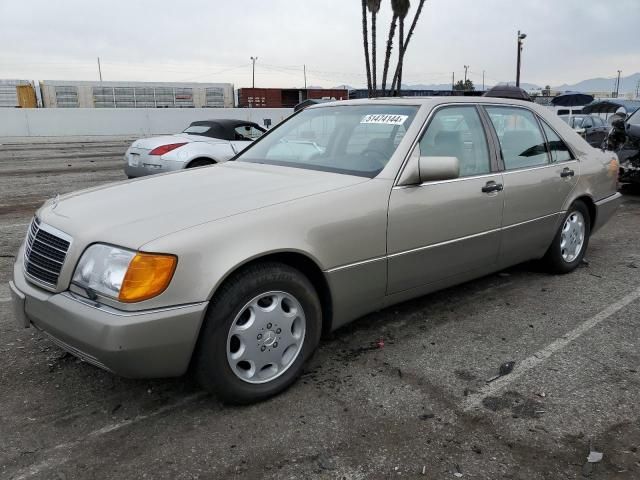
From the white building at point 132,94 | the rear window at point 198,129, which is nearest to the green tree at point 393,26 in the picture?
the rear window at point 198,129

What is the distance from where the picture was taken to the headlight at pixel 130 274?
8.07ft

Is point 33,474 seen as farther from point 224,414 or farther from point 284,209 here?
point 284,209

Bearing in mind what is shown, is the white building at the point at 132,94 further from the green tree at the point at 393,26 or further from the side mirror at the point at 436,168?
the side mirror at the point at 436,168

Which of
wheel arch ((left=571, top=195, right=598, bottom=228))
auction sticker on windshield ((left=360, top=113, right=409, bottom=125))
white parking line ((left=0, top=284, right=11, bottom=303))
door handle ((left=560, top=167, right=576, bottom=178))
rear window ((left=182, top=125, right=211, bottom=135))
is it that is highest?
auction sticker on windshield ((left=360, top=113, right=409, bottom=125))

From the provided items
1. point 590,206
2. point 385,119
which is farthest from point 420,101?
point 590,206

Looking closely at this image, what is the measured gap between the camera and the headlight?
2461 mm

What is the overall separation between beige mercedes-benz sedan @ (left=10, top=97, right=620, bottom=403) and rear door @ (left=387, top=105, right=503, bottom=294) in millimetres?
13

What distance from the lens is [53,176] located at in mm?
12312

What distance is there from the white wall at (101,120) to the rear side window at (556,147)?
26347 mm

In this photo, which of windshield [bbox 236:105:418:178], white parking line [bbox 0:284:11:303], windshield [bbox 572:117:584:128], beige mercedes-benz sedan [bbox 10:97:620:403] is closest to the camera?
beige mercedes-benz sedan [bbox 10:97:620:403]

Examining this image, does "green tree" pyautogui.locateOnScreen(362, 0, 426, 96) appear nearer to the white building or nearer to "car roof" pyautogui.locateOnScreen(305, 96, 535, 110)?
"car roof" pyautogui.locateOnScreen(305, 96, 535, 110)

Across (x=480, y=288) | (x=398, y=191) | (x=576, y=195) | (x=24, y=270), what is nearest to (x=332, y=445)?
(x=398, y=191)

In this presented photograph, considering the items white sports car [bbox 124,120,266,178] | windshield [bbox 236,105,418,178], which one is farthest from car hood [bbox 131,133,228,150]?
windshield [bbox 236,105,418,178]

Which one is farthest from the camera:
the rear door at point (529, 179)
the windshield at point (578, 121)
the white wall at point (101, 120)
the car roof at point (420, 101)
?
the white wall at point (101, 120)
